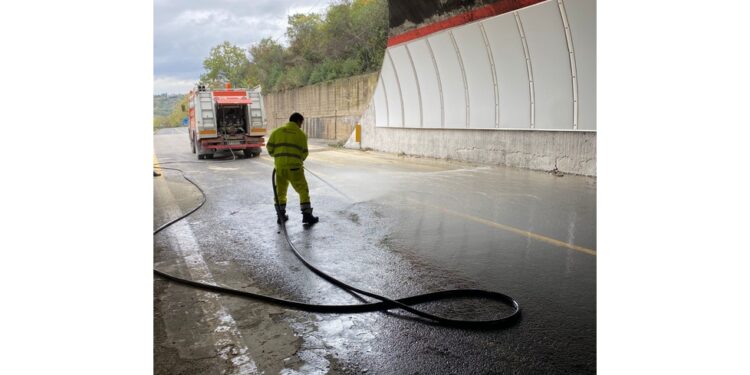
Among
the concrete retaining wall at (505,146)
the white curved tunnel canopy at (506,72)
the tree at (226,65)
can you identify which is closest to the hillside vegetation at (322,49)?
the tree at (226,65)

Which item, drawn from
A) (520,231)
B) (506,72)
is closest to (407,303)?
(520,231)

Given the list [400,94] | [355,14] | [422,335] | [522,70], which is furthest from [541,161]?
[355,14]

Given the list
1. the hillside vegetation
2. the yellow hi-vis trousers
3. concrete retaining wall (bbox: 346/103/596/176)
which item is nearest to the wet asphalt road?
the yellow hi-vis trousers

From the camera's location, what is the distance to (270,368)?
318 cm

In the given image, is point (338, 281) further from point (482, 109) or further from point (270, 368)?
point (482, 109)

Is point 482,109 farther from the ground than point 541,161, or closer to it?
farther from the ground

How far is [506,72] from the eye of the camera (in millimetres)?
14297

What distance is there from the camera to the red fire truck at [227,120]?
19641 mm

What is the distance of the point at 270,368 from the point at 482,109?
43.6 ft

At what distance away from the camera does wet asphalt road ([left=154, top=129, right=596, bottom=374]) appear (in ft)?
11.0

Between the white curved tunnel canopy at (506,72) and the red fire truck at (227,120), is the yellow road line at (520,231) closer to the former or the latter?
the white curved tunnel canopy at (506,72)

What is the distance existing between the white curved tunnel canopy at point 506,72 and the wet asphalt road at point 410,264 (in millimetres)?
2538

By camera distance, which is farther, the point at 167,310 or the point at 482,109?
the point at 482,109
